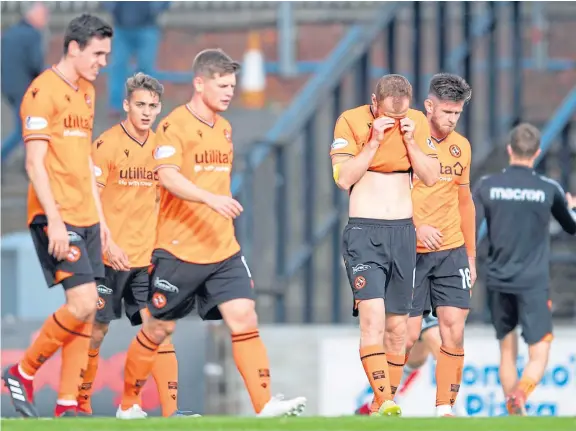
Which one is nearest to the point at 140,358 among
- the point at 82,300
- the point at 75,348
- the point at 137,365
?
the point at 137,365

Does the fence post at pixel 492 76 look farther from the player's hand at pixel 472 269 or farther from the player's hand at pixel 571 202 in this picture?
the player's hand at pixel 472 269

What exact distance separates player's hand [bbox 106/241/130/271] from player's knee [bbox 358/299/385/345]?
A: 1791 millimetres

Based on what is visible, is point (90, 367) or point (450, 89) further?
point (90, 367)

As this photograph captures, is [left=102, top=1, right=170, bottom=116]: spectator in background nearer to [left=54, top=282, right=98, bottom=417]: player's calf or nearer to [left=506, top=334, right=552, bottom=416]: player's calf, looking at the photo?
[left=506, top=334, right=552, bottom=416]: player's calf

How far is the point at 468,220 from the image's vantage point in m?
11.9

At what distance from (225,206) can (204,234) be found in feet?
2.35

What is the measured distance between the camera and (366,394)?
1478 centimetres

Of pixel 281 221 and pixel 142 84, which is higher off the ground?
pixel 142 84

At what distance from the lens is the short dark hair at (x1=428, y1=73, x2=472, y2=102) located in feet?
37.4

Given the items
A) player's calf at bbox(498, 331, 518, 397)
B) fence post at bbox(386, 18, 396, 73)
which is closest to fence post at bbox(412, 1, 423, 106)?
fence post at bbox(386, 18, 396, 73)

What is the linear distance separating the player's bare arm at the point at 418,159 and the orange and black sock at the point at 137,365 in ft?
6.73

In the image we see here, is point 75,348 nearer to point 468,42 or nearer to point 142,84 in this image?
point 142,84

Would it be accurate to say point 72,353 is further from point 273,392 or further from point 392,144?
point 273,392

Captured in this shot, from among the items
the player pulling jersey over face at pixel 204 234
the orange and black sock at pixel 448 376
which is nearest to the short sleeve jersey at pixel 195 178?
the player pulling jersey over face at pixel 204 234
